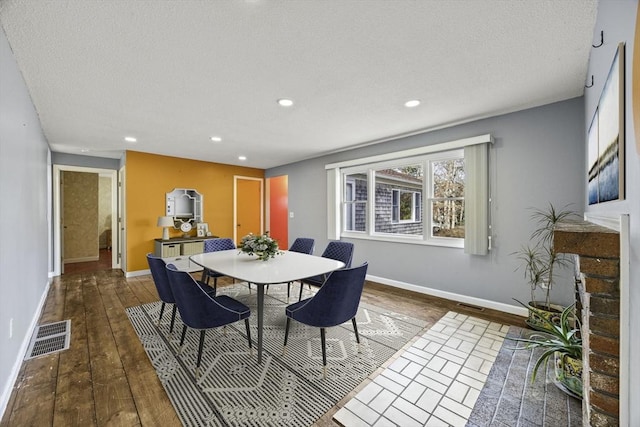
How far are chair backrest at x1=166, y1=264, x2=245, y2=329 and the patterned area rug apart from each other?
0.39m

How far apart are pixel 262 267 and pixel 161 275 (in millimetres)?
903

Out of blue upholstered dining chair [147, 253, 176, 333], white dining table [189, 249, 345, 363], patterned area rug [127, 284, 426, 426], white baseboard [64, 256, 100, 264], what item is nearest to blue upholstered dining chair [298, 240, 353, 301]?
white dining table [189, 249, 345, 363]

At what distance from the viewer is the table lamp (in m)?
4.94

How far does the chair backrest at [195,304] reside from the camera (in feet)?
6.20

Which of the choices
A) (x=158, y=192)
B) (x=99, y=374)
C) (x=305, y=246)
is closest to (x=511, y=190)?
(x=305, y=246)

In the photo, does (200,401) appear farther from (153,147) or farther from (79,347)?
(153,147)

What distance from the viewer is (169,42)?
177 centimetres

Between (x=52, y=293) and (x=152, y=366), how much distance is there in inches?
128

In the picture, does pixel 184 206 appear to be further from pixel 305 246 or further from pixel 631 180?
pixel 631 180

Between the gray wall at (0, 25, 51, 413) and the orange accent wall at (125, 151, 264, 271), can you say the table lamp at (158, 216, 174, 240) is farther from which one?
the gray wall at (0, 25, 51, 413)

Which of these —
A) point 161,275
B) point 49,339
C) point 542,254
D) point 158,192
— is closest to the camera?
point 161,275

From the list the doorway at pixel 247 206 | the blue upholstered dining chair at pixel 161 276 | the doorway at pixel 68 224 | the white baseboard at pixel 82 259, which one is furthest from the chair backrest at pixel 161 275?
the white baseboard at pixel 82 259

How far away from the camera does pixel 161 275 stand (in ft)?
7.72

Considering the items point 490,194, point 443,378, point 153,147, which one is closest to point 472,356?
point 443,378
